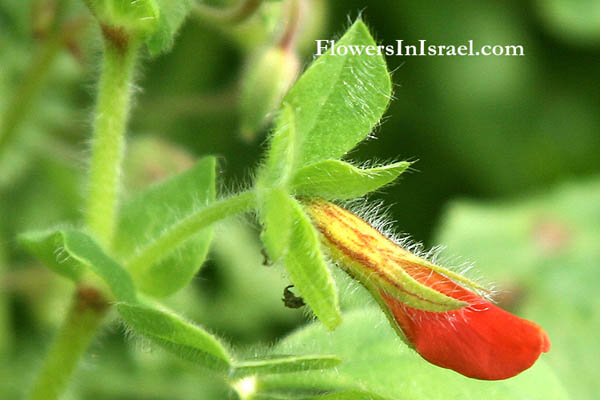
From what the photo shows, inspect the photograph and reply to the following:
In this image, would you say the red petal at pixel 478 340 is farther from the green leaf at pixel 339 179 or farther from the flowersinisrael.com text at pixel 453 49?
the flowersinisrael.com text at pixel 453 49

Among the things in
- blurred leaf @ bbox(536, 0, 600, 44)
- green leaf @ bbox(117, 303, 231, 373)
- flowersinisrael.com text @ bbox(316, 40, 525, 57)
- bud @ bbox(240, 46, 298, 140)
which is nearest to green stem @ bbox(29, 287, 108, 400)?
green leaf @ bbox(117, 303, 231, 373)

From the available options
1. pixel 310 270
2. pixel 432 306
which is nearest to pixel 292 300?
pixel 310 270

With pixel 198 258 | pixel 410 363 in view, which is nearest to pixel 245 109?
pixel 198 258

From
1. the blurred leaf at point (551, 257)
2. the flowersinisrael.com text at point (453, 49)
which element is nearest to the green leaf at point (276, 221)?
the blurred leaf at point (551, 257)

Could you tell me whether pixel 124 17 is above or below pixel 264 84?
above

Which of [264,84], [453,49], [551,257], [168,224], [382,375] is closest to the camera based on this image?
[382,375]

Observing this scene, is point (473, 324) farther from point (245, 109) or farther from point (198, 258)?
point (245, 109)

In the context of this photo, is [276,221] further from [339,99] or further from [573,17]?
[573,17]
